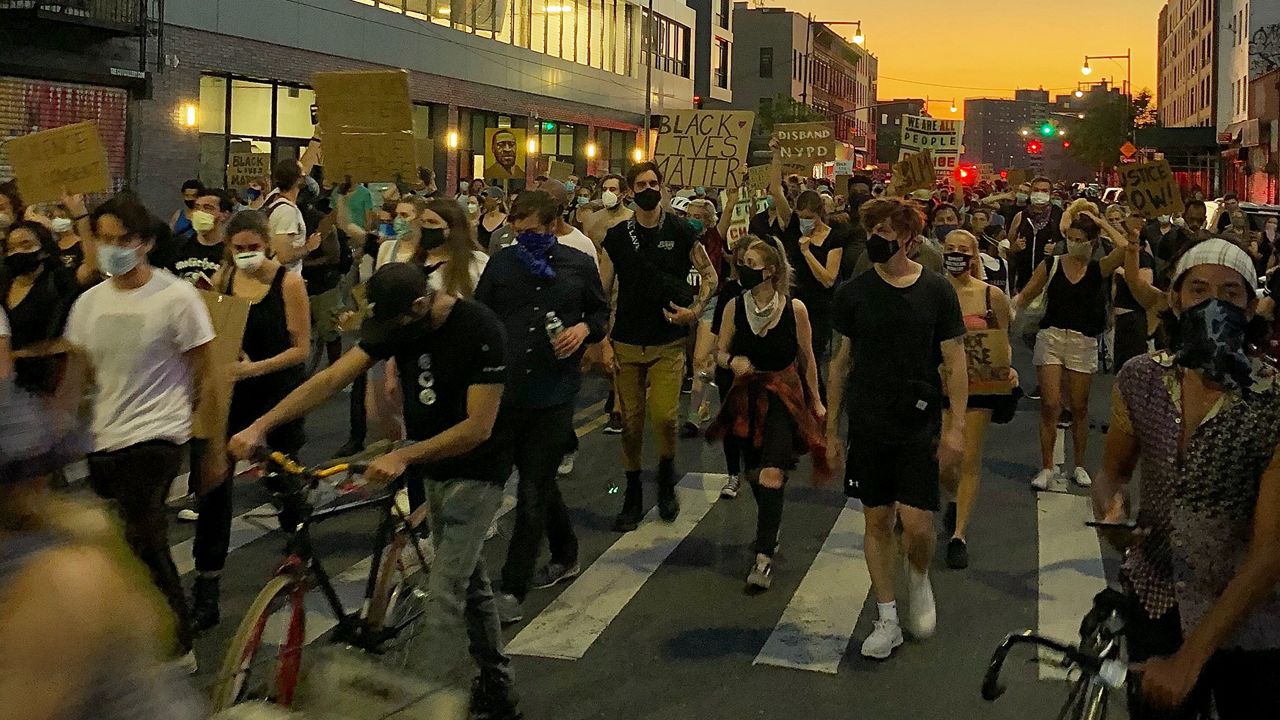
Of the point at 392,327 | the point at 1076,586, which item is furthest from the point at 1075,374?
the point at 392,327

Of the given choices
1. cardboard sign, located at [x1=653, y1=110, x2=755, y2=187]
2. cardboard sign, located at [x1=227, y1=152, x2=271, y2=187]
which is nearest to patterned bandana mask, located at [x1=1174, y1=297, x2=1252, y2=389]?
cardboard sign, located at [x1=653, y1=110, x2=755, y2=187]

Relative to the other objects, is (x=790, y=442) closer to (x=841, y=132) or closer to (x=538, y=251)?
(x=538, y=251)

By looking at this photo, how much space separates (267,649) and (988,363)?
4793 mm

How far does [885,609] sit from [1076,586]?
5.72 feet

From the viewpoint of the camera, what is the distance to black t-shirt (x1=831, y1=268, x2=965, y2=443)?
20.4 ft

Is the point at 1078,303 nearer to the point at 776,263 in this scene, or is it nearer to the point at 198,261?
the point at 776,263

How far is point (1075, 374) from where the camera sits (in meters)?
9.67

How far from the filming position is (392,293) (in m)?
4.80

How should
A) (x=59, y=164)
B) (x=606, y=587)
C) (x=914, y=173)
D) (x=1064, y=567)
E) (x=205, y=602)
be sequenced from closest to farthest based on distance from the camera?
(x=205, y=602)
(x=606, y=587)
(x=1064, y=567)
(x=59, y=164)
(x=914, y=173)

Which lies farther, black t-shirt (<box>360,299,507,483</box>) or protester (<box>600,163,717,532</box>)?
protester (<box>600,163,717,532</box>)

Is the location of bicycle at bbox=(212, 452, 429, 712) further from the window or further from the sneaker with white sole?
the window

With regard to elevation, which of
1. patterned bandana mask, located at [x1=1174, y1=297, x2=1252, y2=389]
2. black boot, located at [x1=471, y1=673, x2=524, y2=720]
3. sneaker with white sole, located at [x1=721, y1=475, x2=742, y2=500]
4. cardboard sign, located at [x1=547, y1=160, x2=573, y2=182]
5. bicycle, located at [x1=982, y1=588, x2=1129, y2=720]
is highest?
cardboard sign, located at [x1=547, y1=160, x2=573, y2=182]

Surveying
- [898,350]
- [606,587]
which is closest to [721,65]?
[606,587]

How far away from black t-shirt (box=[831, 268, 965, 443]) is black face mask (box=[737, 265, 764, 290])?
139 centimetres
